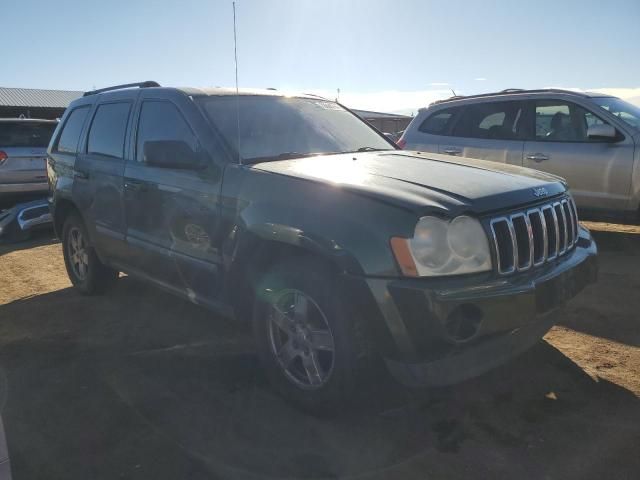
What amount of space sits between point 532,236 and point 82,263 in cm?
430

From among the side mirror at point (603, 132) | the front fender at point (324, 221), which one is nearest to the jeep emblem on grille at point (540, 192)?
the front fender at point (324, 221)

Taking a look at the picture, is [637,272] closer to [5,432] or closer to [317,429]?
[317,429]

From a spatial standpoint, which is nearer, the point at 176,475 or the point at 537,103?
the point at 176,475

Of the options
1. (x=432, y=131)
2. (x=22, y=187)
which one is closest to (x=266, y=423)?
(x=432, y=131)

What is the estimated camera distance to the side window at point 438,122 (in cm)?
757

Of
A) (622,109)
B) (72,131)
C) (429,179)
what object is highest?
(622,109)

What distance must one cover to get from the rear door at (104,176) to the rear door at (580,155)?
480 cm

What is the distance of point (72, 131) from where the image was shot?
5.38 m

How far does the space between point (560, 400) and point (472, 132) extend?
16.1 ft

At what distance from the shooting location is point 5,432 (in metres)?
2.96

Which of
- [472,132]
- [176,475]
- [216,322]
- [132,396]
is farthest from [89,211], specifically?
[472,132]

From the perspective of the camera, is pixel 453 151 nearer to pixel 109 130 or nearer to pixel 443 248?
pixel 109 130

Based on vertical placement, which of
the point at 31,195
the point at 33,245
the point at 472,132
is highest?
the point at 472,132

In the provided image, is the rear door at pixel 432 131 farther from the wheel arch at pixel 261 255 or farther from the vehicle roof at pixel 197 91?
the wheel arch at pixel 261 255
